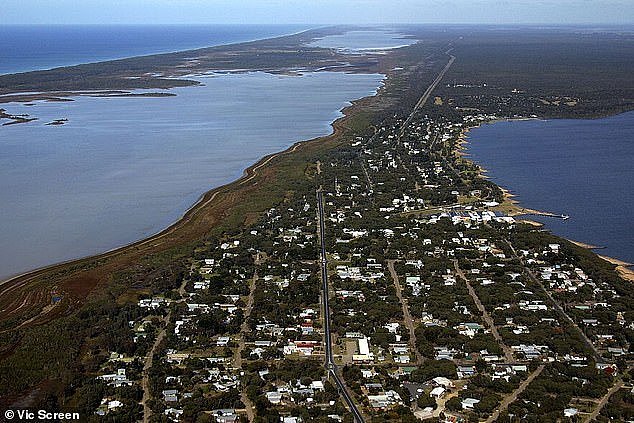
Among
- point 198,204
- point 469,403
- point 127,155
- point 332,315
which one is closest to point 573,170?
point 198,204

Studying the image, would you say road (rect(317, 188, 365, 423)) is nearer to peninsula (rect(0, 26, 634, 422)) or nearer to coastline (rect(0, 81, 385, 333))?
peninsula (rect(0, 26, 634, 422))

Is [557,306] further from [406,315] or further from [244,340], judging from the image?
[244,340]

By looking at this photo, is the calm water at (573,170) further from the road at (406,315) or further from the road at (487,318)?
the road at (406,315)

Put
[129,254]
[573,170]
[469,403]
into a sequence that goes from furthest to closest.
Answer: [573,170]
[129,254]
[469,403]

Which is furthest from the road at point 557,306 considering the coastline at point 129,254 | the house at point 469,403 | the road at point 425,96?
the road at point 425,96

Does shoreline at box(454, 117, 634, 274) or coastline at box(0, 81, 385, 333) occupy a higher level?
coastline at box(0, 81, 385, 333)

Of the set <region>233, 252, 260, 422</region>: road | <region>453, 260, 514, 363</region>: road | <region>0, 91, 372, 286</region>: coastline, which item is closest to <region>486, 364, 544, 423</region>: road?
<region>453, 260, 514, 363</region>: road
